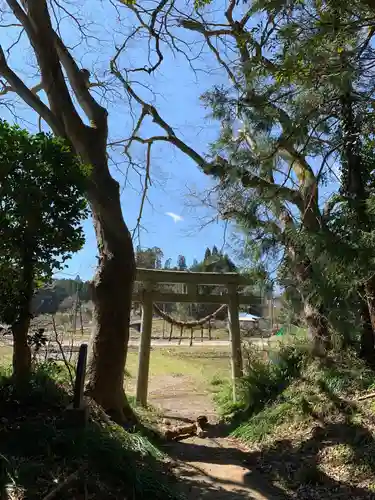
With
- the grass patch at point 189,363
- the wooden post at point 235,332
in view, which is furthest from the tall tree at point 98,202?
the grass patch at point 189,363

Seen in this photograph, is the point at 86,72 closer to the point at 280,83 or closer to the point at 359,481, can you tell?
the point at 280,83

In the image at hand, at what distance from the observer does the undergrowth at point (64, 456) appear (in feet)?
9.26

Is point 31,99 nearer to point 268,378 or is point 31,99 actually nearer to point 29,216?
point 29,216

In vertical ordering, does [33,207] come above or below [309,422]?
above

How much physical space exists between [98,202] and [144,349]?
295 cm

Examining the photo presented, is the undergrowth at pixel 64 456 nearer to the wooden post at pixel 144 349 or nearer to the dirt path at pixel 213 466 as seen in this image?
the dirt path at pixel 213 466

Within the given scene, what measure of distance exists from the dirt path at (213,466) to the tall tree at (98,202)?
83 cm

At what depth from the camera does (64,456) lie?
3.23 metres

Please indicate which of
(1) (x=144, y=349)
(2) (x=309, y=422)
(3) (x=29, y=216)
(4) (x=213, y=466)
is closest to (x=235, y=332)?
(1) (x=144, y=349)

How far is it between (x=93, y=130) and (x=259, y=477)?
3.97 m

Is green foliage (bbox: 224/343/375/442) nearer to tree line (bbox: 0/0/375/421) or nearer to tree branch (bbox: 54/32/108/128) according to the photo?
tree line (bbox: 0/0/375/421)

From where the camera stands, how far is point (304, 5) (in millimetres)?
3379

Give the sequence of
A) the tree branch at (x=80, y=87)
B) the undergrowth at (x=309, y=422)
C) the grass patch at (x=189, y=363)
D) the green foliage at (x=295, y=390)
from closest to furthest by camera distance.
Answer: the undergrowth at (x=309, y=422) → the green foliage at (x=295, y=390) → the tree branch at (x=80, y=87) → the grass patch at (x=189, y=363)

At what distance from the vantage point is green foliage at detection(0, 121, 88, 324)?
3670 millimetres
